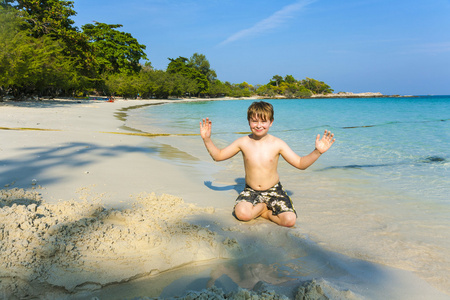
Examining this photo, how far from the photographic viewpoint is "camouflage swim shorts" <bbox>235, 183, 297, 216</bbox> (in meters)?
3.16

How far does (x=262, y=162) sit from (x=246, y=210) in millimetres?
585

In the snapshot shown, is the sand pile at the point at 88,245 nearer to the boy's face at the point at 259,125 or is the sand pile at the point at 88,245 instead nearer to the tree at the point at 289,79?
the boy's face at the point at 259,125

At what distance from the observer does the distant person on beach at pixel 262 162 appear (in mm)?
3088

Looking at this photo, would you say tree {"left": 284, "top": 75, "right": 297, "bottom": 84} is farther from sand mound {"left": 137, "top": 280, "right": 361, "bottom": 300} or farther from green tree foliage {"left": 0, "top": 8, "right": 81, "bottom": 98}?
sand mound {"left": 137, "top": 280, "right": 361, "bottom": 300}

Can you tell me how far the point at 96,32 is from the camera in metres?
47.9

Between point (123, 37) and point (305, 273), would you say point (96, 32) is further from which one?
point (305, 273)

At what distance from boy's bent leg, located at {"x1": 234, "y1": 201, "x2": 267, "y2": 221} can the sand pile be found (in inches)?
21.9

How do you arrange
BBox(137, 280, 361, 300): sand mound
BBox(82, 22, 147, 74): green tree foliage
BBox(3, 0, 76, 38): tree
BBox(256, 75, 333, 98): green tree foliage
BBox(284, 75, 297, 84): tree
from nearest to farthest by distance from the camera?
BBox(137, 280, 361, 300): sand mound
BBox(3, 0, 76, 38): tree
BBox(82, 22, 147, 74): green tree foliage
BBox(256, 75, 333, 98): green tree foliage
BBox(284, 75, 297, 84): tree

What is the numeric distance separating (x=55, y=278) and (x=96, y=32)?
176 ft

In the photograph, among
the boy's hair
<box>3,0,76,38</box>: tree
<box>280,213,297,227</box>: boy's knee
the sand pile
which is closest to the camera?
the sand pile

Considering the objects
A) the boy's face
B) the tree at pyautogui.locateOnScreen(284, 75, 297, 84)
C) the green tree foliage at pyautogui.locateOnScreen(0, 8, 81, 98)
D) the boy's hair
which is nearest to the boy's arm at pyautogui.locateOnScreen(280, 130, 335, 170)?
the boy's face

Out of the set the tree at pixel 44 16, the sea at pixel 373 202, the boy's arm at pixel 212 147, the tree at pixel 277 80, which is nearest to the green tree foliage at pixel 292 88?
the tree at pixel 277 80

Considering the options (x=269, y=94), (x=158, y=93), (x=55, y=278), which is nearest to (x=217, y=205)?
(x=55, y=278)

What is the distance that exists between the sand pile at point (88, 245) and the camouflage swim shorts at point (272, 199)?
795 millimetres
